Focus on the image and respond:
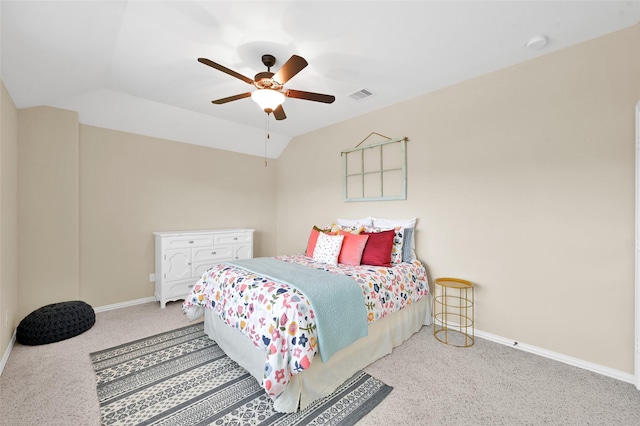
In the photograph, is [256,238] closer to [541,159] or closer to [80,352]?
[80,352]

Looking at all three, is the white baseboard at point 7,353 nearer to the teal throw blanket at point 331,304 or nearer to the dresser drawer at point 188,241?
the dresser drawer at point 188,241

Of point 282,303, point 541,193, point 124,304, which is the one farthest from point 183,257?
point 541,193

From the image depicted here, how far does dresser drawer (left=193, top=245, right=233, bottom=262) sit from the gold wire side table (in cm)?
287

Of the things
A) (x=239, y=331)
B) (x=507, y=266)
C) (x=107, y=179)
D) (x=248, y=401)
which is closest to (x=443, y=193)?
(x=507, y=266)

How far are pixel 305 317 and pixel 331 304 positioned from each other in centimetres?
24

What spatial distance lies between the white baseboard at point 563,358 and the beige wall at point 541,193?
0.04 metres

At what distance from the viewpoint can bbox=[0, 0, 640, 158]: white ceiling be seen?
186 centimetres

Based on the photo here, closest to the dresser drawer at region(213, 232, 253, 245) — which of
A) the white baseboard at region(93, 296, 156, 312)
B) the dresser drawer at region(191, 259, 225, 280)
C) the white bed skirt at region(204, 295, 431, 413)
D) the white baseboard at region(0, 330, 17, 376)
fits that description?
the dresser drawer at region(191, 259, 225, 280)

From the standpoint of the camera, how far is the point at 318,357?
6.26 feet

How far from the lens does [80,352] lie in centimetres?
248

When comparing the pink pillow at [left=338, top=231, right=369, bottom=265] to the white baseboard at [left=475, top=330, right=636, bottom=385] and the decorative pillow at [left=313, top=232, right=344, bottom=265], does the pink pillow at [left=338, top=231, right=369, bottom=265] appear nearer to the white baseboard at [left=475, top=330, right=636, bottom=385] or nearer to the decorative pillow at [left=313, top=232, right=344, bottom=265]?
the decorative pillow at [left=313, top=232, right=344, bottom=265]

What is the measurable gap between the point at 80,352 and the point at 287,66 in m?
3.01

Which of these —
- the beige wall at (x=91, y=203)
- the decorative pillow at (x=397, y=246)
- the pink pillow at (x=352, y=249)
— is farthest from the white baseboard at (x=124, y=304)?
the decorative pillow at (x=397, y=246)

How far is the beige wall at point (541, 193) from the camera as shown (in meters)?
2.16
